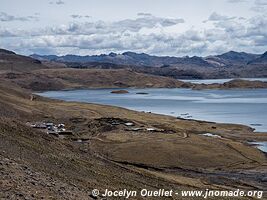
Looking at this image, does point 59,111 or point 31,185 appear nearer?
point 31,185

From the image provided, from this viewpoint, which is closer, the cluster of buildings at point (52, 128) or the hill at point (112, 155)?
the hill at point (112, 155)

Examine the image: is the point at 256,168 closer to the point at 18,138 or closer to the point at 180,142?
the point at 180,142

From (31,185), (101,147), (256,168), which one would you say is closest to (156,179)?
(31,185)

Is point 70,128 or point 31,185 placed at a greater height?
point 31,185

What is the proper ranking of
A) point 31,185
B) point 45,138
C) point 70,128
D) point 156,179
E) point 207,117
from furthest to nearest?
point 207,117 → point 70,128 → point 45,138 → point 156,179 → point 31,185

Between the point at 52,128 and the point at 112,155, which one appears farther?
the point at 52,128

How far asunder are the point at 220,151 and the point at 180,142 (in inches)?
224

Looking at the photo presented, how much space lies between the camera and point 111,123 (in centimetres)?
7694

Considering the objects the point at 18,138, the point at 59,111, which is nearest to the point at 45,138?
the point at 18,138

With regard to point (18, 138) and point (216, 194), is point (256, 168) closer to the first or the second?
point (216, 194)

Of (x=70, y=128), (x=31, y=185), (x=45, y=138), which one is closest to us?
(x=31, y=185)

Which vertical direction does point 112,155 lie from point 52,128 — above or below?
below

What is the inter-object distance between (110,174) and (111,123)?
46.1 m

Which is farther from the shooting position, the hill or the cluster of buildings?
the cluster of buildings
